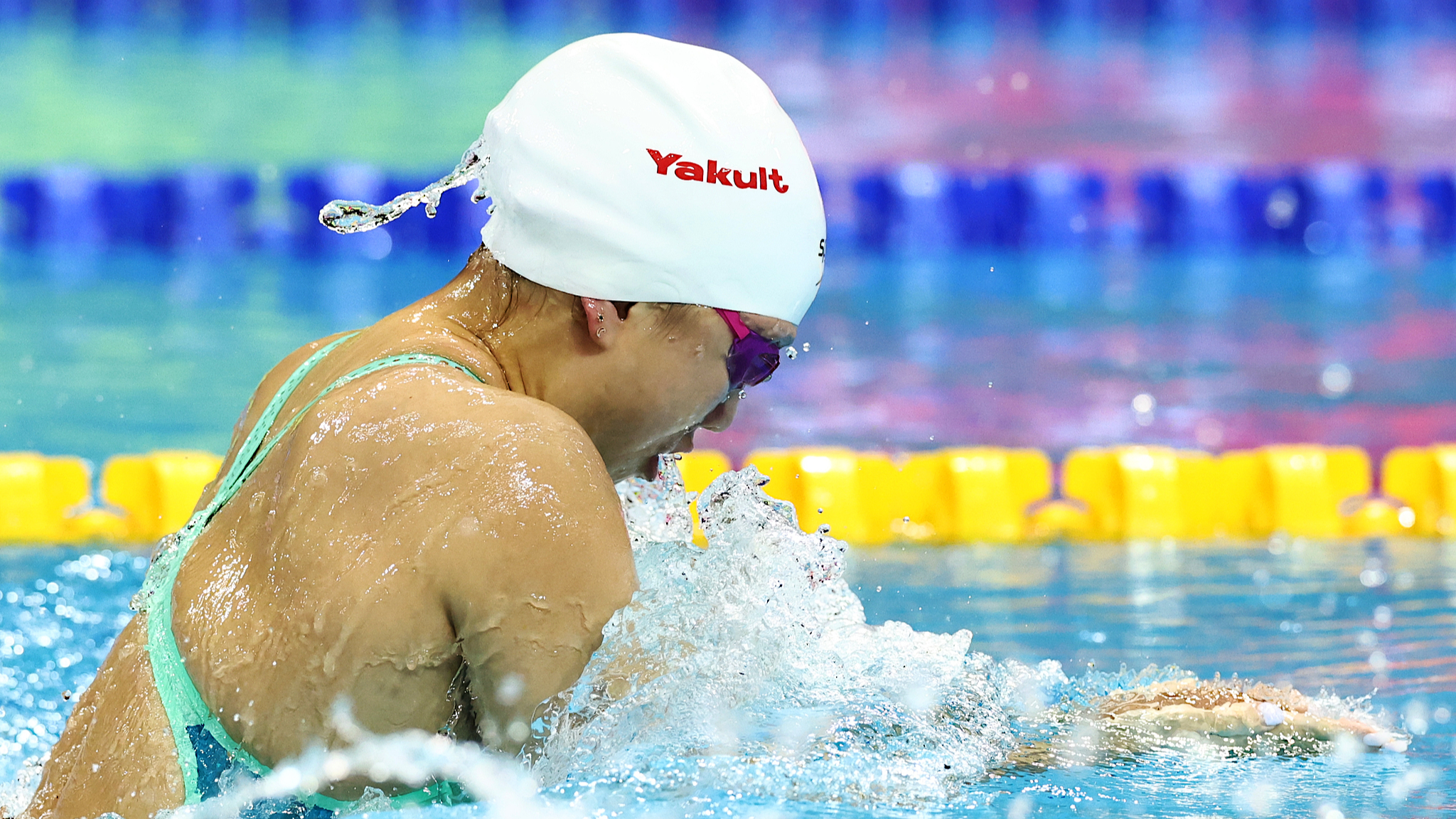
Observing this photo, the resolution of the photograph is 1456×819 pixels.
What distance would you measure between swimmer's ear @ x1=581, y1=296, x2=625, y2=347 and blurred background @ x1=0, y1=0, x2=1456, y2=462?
2992mm

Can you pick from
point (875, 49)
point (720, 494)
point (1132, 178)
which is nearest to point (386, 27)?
point (875, 49)

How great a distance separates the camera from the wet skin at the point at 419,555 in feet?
4.19

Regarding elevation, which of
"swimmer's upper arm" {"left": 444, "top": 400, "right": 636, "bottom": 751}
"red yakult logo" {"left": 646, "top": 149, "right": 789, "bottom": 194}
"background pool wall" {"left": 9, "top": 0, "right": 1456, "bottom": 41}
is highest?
"background pool wall" {"left": 9, "top": 0, "right": 1456, "bottom": 41}

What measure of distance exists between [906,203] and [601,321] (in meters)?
6.68

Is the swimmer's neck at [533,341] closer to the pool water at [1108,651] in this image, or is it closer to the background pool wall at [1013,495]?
the pool water at [1108,651]

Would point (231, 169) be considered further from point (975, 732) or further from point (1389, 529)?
point (975, 732)

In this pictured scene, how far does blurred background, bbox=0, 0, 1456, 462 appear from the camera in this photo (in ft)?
16.4

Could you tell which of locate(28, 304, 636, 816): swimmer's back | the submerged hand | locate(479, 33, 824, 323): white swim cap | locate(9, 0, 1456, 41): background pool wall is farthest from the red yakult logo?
locate(9, 0, 1456, 41): background pool wall

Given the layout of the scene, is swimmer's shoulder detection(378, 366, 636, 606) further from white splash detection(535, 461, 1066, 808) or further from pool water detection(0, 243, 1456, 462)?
pool water detection(0, 243, 1456, 462)

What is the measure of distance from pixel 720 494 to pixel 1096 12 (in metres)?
12.1

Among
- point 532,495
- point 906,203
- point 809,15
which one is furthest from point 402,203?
point 809,15

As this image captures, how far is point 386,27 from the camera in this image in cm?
1262

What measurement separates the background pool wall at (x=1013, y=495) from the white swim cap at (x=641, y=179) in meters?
2.38

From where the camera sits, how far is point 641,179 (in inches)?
57.2
